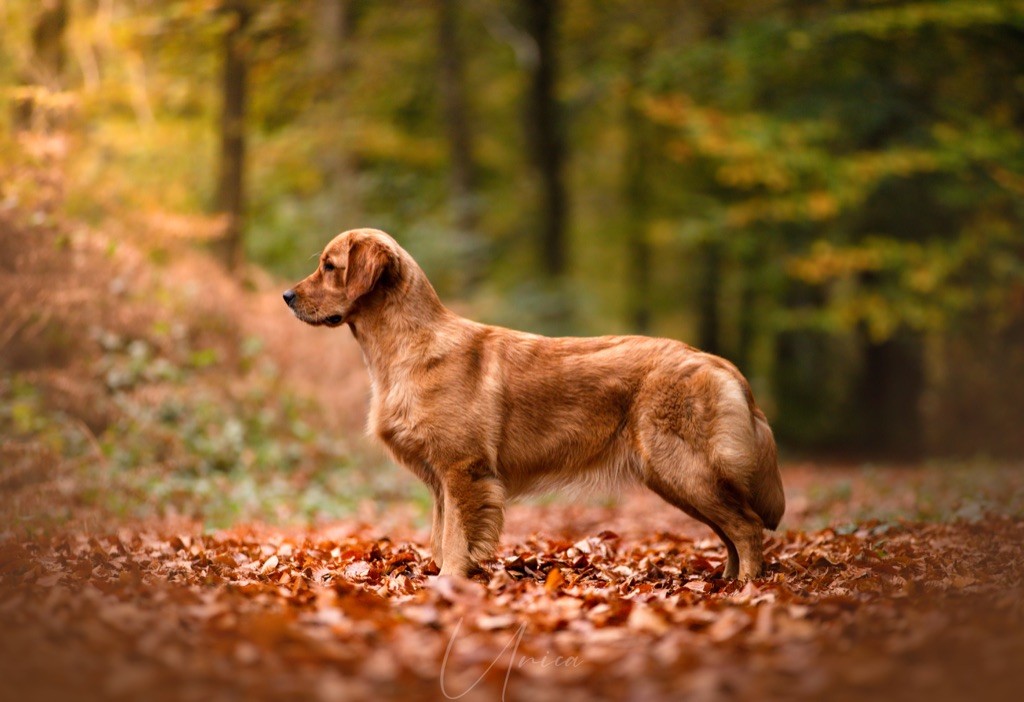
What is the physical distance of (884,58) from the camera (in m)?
19.2

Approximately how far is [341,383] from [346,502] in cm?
261

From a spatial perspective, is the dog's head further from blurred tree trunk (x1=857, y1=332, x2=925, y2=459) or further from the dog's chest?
blurred tree trunk (x1=857, y1=332, x2=925, y2=459)

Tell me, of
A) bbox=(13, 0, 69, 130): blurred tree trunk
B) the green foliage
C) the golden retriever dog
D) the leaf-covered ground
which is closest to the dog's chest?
the golden retriever dog

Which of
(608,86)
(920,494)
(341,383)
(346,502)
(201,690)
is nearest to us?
(201,690)

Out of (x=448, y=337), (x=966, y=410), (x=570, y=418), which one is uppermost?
(x=448, y=337)

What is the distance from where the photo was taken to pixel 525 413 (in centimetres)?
632

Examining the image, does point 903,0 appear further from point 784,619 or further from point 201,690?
point 201,690

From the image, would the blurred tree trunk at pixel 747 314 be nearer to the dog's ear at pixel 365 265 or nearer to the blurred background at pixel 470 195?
the blurred background at pixel 470 195

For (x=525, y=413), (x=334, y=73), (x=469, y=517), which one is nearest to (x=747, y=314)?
(x=334, y=73)

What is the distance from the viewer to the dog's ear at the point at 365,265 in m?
6.31

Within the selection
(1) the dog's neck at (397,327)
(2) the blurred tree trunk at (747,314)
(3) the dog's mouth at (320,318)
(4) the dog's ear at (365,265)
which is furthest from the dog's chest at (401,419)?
(2) the blurred tree trunk at (747,314)

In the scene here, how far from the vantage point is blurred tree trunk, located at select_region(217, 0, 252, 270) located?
15102 mm

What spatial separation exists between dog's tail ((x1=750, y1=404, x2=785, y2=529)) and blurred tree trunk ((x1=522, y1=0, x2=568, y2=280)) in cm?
1551

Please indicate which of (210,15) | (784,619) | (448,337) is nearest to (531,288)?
(210,15)
